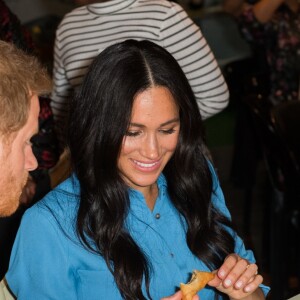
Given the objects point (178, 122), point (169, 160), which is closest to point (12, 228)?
point (169, 160)

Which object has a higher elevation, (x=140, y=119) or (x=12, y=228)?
(x=140, y=119)

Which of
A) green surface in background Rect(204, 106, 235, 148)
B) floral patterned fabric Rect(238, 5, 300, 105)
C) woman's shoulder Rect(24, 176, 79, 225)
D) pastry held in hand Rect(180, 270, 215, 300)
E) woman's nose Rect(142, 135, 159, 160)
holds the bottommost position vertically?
green surface in background Rect(204, 106, 235, 148)

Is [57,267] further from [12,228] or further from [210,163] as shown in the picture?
[12,228]

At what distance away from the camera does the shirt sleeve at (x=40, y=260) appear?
175 centimetres

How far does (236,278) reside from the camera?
69.6 inches

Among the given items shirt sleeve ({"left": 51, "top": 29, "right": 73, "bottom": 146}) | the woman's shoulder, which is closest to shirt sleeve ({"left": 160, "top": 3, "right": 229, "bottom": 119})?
shirt sleeve ({"left": 51, "top": 29, "right": 73, "bottom": 146})

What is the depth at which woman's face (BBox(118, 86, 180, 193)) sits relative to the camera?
71.6 inches

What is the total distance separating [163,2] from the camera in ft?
8.05

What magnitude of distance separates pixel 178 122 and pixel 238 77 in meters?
2.40

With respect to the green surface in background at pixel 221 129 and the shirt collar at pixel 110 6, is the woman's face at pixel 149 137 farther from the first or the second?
the green surface in background at pixel 221 129

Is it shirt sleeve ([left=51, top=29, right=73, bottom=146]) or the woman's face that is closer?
the woman's face

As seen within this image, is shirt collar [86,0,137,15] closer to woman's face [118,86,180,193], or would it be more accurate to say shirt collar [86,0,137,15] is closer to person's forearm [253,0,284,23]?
woman's face [118,86,180,193]

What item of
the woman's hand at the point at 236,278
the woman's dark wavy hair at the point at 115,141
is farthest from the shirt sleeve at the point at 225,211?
the woman's hand at the point at 236,278

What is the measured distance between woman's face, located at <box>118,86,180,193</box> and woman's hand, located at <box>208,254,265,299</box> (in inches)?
11.9
